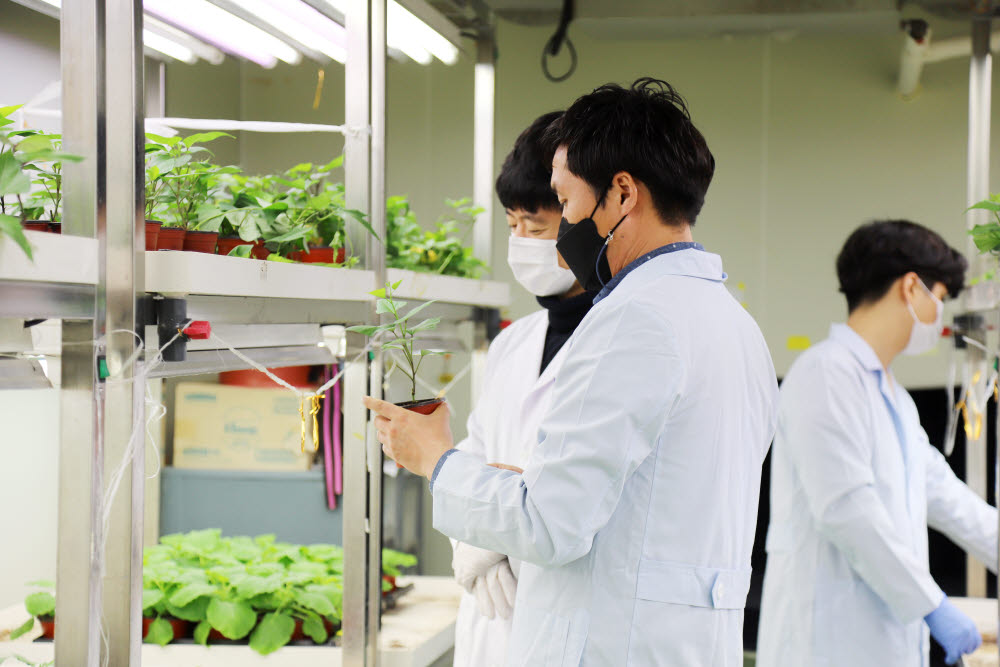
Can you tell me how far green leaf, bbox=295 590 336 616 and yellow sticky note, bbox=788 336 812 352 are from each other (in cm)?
243

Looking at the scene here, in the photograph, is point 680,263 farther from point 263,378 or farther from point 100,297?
point 263,378

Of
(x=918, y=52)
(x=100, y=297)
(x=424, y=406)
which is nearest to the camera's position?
(x=100, y=297)

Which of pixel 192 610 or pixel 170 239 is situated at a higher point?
pixel 170 239

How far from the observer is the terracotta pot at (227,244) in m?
1.49

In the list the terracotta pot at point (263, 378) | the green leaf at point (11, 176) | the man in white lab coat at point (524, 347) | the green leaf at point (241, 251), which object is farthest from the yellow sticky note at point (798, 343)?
the green leaf at point (11, 176)

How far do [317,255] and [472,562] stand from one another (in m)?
0.66

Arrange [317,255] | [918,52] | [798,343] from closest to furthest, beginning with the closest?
[317,255] < [918,52] < [798,343]

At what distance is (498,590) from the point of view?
5.44 ft

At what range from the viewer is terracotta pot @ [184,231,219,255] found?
1403 millimetres

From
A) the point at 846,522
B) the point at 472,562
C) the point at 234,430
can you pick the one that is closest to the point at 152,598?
the point at 472,562

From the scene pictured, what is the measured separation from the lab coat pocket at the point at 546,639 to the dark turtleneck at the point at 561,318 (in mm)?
701

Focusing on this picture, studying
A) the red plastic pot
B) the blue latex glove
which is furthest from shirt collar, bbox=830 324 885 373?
the red plastic pot

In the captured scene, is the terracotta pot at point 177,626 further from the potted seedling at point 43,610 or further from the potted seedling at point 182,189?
the potted seedling at point 182,189

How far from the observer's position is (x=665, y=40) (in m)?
3.72
